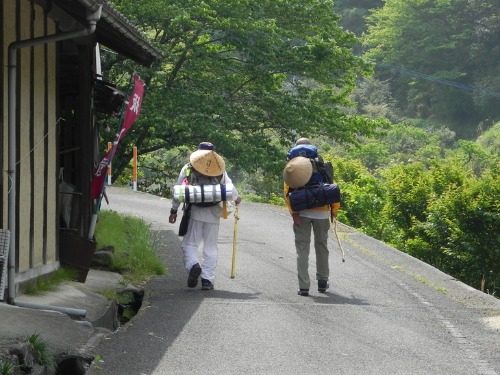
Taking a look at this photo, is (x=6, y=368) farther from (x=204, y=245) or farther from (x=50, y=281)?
(x=204, y=245)

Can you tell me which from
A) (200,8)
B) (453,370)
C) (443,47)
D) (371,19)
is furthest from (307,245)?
(371,19)

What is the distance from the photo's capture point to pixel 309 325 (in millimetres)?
10617

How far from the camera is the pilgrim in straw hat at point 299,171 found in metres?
12.9

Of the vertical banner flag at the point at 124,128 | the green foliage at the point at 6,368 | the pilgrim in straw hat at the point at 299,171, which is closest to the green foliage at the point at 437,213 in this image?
the pilgrim in straw hat at the point at 299,171

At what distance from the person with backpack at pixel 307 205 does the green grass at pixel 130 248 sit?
211 cm

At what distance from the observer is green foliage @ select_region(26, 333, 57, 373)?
302 inches

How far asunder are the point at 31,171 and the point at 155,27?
12.9m

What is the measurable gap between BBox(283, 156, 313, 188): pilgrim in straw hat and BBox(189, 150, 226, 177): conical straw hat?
82 cm

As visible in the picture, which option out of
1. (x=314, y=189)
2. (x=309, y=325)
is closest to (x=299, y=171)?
(x=314, y=189)

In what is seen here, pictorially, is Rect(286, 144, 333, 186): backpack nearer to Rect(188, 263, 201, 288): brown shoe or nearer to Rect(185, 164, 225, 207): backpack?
Rect(185, 164, 225, 207): backpack

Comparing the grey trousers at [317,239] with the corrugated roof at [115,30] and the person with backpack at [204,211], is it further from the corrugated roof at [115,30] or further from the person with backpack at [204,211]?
the corrugated roof at [115,30]

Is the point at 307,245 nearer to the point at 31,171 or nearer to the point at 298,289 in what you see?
the point at 298,289

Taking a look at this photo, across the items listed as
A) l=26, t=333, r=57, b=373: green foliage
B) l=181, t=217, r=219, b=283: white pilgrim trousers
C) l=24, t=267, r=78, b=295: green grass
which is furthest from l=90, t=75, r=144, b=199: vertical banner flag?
l=26, t=333, r=57, b=373: green foliage

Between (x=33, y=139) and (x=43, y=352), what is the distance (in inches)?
154
